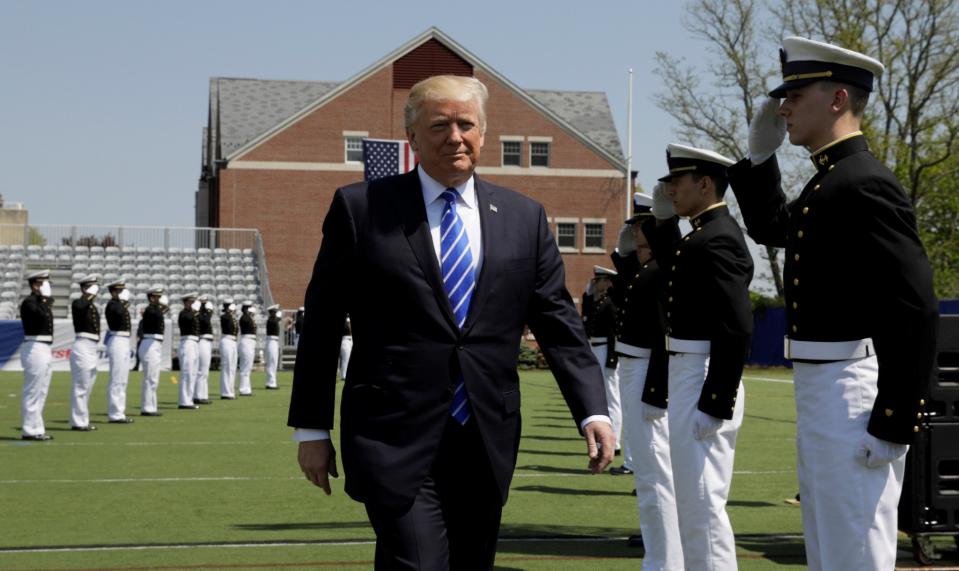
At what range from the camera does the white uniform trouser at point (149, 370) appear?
75.4ft

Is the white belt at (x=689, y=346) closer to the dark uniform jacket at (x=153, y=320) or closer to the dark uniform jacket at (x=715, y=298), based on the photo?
the dark uniform jacket at (x=715, y=298)

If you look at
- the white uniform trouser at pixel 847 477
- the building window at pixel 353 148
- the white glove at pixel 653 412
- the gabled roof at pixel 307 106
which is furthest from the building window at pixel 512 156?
the white uniform trouser at pixel 847 477

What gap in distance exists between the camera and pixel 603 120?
6191 centimetres

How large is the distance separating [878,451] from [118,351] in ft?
61.5

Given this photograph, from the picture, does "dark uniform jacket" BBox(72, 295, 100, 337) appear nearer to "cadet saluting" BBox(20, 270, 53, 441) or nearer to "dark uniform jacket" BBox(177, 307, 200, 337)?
"cadet saluting" BBox(20, 270, 53, 441)

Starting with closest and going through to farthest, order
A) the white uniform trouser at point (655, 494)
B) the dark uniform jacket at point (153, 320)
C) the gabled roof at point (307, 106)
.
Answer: the white uniform trouser at point (655, 494) < the dark uniform jacket at point (153, 320) < the gabled roof at point (307, 106)

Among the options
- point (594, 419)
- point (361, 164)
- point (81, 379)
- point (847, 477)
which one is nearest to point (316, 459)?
point (594, 419)

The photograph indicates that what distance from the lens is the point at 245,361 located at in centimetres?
3158

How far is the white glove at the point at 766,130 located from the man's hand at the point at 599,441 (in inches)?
61.2

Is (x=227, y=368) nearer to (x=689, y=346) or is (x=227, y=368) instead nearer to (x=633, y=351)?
(x=633, y=351)

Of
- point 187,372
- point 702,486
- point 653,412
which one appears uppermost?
point 653,412

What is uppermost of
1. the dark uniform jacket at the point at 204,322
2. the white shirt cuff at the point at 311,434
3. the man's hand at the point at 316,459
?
the white shirt cuff at the point at 311,434

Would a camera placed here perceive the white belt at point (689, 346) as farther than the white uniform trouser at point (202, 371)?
No

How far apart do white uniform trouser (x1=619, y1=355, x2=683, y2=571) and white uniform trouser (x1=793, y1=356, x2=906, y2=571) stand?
2.31 m
